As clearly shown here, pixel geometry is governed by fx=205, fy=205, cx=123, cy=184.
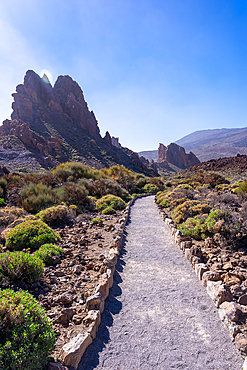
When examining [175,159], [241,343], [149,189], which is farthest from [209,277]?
[175,159]

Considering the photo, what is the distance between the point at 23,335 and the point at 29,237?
13.0 ft

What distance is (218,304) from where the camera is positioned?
332 centimetres

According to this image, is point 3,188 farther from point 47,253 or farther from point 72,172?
point 47,253

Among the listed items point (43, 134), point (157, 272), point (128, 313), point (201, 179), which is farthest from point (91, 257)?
point (43, 134)

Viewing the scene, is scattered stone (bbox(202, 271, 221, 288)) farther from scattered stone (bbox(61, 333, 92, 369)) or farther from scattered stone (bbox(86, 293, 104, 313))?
scattered stone (bbox(61, 333, 92, 369))

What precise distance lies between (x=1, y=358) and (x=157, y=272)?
346cm

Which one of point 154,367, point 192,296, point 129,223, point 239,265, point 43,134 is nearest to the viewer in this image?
point 154,367

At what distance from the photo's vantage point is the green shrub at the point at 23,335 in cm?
191

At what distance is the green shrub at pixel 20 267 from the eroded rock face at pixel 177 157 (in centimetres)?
8792

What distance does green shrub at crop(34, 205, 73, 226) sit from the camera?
8.21 meters

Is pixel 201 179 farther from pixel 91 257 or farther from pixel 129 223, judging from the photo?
pixel 91 257

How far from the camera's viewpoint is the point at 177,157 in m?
95.5

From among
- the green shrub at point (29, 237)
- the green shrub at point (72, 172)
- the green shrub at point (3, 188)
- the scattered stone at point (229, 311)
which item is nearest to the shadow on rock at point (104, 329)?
the scattered stone at point (229, 311)

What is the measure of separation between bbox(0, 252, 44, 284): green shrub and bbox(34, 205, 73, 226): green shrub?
14.4ft
